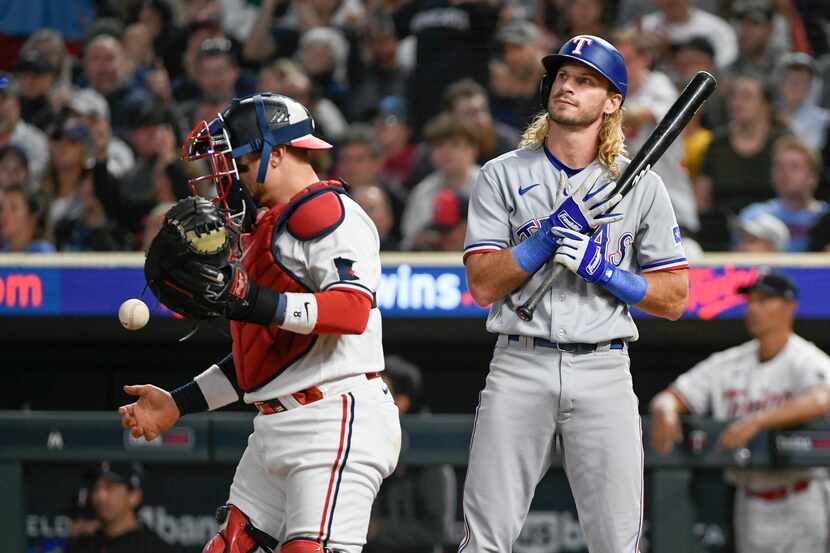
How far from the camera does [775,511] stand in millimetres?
5781

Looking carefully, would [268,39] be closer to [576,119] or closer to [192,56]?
[192,56]

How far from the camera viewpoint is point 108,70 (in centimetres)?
862

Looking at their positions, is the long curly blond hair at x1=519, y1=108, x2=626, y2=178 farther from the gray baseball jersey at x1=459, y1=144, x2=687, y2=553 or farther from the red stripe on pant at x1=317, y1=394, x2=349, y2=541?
the red stripe on pant at x1=317, y1=394, x2=349, y2=541

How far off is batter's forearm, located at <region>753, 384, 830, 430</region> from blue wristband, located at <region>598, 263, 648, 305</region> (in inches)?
91.9

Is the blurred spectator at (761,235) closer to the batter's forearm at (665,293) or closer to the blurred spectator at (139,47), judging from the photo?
the batter's forearm at (665,293)

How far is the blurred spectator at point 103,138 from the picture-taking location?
7.75 metres

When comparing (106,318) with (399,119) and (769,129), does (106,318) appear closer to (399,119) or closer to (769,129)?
(399,119)

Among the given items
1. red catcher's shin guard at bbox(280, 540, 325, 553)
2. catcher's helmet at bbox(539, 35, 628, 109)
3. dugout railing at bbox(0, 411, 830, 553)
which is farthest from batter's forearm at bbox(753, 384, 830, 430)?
red catcher's shin guard at bbox(280, 540, 325, 553)

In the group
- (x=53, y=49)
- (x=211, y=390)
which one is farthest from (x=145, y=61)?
(x=211, y=390)

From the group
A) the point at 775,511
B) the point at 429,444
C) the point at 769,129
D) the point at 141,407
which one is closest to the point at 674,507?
the point at 775,511

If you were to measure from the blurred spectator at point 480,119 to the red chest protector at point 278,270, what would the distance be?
3833 mm

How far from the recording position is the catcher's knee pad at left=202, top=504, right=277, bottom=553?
346cm

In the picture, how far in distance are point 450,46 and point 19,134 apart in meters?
2.58

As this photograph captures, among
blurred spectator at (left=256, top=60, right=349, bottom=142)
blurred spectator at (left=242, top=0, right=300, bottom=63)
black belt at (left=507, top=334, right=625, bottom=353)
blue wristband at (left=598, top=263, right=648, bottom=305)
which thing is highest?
blurred spectator at (left=242, top=0, right=300, bottom=63)
